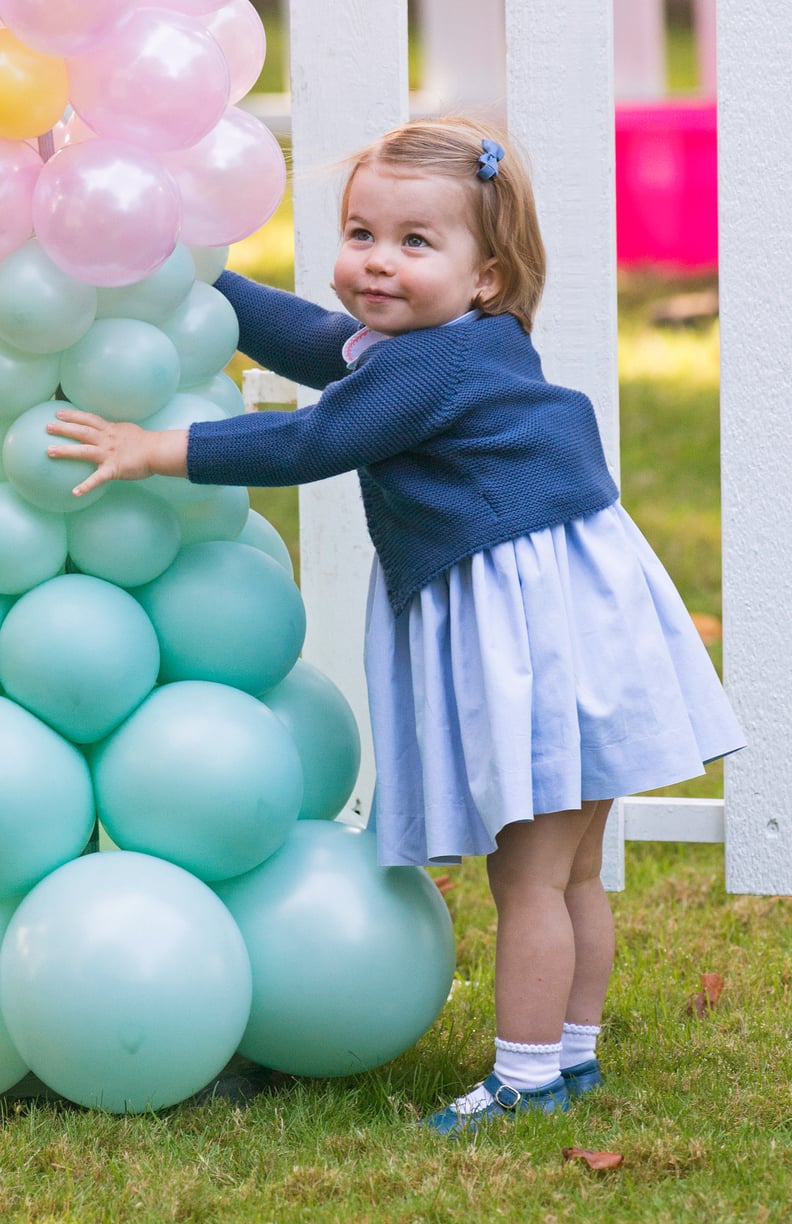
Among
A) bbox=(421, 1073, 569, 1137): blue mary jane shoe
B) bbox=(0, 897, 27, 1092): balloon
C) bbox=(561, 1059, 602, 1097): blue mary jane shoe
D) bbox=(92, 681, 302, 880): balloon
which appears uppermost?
bbox=(92, 681, 302, 880): balloon

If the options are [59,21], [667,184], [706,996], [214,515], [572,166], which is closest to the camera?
[59,21]

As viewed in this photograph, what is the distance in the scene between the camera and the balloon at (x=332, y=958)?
2.12m

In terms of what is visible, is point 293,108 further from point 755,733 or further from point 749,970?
point 749,970

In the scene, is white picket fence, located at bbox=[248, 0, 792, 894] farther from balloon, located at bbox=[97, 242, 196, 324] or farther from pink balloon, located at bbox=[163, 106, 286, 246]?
balloon, located at bbox=[97, 242, 196, 324]

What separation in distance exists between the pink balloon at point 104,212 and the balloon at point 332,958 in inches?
31.2

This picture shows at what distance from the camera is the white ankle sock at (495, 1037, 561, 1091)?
215 centimetres

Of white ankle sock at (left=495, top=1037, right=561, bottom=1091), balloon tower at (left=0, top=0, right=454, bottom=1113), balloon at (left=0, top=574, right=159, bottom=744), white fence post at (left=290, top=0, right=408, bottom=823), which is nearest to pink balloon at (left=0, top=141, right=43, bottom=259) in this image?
balloon tower at (left=0, top=0, right=454, bottom=1113)

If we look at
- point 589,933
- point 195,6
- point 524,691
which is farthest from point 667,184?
point 524,691

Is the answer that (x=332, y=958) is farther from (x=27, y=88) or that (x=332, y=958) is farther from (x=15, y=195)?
(x=27, y=88)

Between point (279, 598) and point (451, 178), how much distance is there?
1.98ft

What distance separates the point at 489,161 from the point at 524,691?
0.69 meters

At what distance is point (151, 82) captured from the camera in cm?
197

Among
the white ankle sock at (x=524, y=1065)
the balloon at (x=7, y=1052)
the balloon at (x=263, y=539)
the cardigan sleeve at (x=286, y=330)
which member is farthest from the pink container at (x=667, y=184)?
the balloon at (x=7, y=1052)

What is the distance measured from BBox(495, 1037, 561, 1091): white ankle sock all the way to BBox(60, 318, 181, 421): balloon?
961mm
